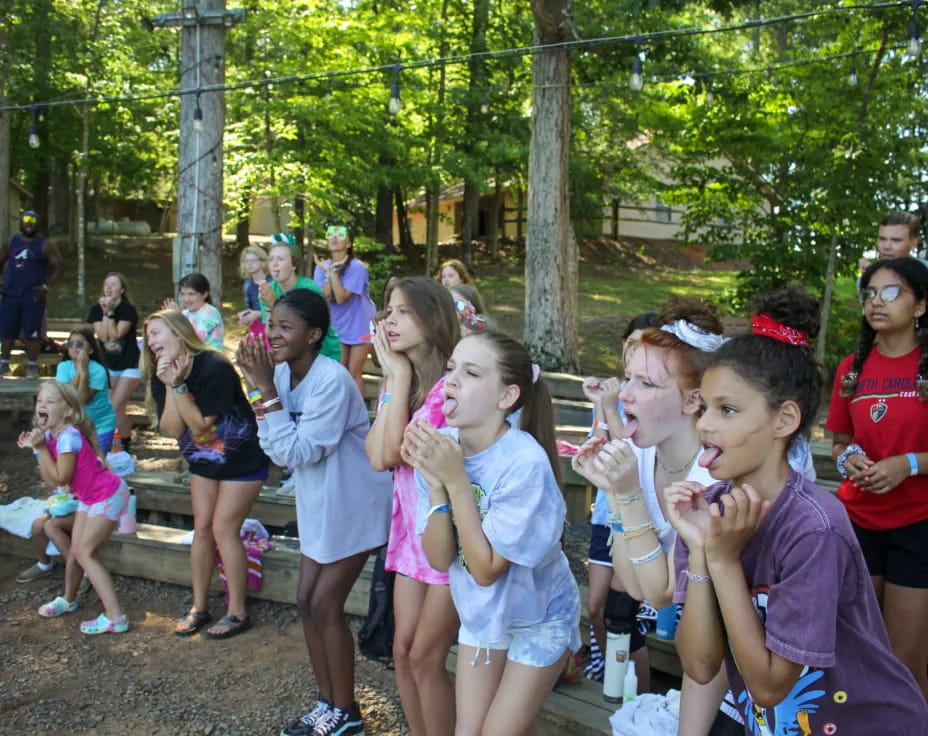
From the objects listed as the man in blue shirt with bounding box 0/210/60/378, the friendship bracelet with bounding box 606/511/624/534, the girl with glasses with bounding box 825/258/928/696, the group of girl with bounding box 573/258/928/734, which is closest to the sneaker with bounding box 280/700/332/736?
the group of girl with bounding box 573/258/928/734

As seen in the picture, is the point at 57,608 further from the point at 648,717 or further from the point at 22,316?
the point at 22,316

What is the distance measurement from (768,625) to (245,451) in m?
3.31

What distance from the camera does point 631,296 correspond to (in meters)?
20.1

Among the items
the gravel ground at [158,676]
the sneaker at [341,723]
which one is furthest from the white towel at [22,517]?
the sneaker at [341,723]

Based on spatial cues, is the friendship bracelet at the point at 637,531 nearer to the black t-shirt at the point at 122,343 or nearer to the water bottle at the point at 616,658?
the water bottle at the point at 616,658

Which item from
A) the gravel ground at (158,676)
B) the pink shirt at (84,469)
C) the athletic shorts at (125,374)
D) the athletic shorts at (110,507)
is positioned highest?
the athletic shorts at (125,374)

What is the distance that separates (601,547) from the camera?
11.7 ft

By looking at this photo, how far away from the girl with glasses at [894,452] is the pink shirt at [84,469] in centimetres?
392

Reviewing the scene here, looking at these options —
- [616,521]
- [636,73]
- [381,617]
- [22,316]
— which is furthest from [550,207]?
[616,521]

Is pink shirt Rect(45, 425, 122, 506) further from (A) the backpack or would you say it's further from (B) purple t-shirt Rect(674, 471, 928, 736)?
(B) purple t-shirt Rect(674, 471, 928, 736)

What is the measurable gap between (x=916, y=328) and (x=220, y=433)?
129 inches

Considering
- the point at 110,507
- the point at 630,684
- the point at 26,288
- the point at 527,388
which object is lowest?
the point at 630,684

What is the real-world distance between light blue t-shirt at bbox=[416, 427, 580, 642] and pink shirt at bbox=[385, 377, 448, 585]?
42 centimetres

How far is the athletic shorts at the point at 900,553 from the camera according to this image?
3.07 metres
